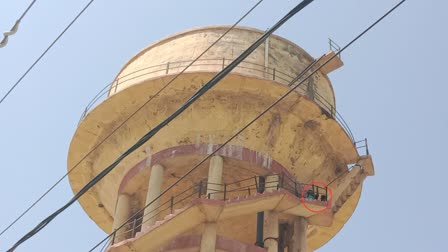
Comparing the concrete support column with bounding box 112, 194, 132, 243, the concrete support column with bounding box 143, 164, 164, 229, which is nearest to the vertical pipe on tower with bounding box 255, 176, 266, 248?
the concrete support column with bounding box 143, 164, 164, 229

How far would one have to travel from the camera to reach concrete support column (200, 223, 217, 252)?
1575 centimetres

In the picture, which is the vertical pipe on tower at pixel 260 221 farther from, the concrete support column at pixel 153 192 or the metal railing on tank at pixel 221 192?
the concrete support column at pixel 153 192

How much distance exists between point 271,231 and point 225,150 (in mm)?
2261

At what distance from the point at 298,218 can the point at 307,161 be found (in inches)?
66.3

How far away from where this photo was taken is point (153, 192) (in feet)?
56.4

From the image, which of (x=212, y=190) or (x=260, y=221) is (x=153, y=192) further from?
(x=260, y=221)

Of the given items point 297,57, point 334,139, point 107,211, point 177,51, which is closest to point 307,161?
point 334,139

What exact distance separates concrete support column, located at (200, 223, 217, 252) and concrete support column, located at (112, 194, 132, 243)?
2.40 meters

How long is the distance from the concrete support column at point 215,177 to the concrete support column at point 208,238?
35.6 inches

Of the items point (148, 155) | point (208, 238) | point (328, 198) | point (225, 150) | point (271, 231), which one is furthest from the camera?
point (328, 198)

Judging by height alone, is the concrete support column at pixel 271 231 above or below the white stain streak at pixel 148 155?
below

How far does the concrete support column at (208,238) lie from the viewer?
15750 mm

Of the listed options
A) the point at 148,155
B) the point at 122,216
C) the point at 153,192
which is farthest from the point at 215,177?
the point at 122,216

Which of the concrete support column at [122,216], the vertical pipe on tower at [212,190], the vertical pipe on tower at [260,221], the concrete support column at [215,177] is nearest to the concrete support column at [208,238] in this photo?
the vertical pipe on tower at [212,190]
